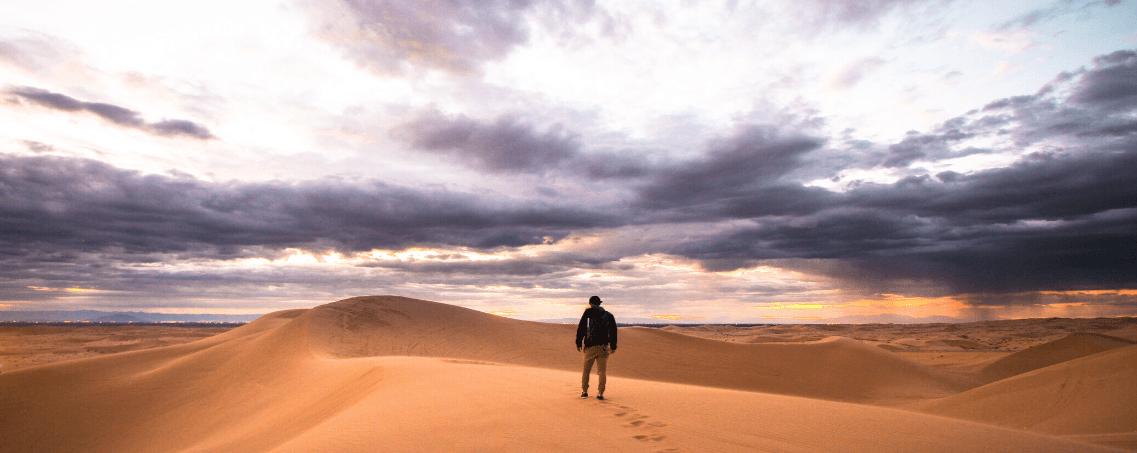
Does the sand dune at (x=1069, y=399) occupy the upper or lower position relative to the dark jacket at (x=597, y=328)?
lower

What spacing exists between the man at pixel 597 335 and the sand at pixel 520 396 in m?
0.65

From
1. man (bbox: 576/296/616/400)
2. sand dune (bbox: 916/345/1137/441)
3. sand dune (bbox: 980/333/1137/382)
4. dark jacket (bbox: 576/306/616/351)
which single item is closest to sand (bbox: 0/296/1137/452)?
sand dune (bbox: 916/345/1137/441)

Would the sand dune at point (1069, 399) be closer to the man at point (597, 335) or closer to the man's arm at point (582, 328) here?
the man at point (597, 335)

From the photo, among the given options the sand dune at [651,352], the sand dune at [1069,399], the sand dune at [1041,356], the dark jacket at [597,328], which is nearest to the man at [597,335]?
the dark jacket at [597,328]

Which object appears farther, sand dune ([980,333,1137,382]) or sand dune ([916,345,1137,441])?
sand dune ([980,333,1137,382])

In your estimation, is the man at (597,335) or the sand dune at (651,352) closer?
the man at (597,335)

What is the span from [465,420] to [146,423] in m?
14.6

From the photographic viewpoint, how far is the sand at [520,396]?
6.40 metres

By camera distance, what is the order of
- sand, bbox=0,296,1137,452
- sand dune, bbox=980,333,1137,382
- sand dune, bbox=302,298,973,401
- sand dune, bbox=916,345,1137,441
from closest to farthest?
sand, bbox=0,296,1137,452, sand dune, bbox=916,345,1137,441, sand dune, bbox=302,298,973,401, sand dune, bbox=980,333,1137,382

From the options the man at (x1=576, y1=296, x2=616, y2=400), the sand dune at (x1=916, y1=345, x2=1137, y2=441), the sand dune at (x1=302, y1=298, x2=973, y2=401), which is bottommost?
the sand dune at (x1=302, y1=298, x2=973, y2=401)

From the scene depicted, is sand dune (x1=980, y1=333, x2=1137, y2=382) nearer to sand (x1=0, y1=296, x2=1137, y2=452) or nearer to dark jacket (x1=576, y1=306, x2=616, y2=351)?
sand (x1=0, y1=296, x2=1137, y2=452)

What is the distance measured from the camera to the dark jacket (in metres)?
8.43

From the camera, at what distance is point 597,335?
8422 millimetres

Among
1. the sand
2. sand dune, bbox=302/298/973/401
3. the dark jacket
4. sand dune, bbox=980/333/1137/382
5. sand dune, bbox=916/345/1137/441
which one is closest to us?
the sand
